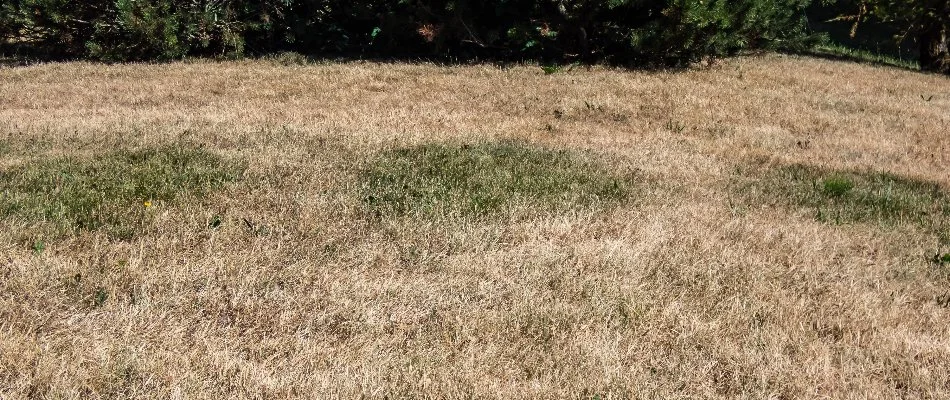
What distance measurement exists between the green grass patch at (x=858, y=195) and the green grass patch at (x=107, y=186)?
4.83m

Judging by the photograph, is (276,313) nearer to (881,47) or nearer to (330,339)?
(330,339)

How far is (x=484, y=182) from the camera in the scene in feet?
20.6

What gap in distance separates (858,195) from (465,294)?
4170mm

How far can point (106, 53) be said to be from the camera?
584 inches

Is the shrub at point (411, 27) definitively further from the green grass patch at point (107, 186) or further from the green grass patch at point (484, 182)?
the green grass patch at point (107, 186)

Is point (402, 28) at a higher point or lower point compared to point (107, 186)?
higher

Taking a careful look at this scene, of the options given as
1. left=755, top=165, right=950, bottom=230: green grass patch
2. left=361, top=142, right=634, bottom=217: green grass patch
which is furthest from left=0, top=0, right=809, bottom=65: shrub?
left=361, top=142, right=634, bottom=217: green grass patch

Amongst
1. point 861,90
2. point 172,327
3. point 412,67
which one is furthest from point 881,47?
point 172,327

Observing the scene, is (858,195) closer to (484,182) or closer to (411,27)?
(484,182)

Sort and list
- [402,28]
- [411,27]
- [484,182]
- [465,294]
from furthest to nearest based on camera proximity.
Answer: [402,28] → [411,27] → [484,182] → [465,294]

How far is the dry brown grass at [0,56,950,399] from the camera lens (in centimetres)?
322

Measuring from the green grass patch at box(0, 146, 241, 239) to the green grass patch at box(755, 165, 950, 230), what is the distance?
4828mm

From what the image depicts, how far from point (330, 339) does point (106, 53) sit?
13.6 m

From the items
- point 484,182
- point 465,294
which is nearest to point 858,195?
point 484,182
